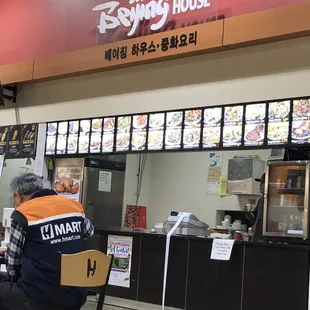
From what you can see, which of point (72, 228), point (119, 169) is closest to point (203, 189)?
point (119, 169)

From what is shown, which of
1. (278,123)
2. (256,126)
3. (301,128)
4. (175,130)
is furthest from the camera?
(175,130)

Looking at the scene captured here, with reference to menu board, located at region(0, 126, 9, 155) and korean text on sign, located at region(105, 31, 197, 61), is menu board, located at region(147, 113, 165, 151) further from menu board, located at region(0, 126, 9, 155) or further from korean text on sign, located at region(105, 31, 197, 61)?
menu board, located at region(0, 126, 9, 155)

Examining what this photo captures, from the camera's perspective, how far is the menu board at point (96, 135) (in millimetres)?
→ 5984

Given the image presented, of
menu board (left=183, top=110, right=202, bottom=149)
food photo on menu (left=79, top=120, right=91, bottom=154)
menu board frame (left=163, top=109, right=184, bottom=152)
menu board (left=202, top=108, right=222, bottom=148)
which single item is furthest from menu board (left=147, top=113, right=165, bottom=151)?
food photo on menu (left=79, top=120, right=91, bottom=154)

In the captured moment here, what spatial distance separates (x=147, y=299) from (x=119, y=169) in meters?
2.15

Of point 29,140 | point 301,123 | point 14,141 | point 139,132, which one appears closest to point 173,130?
point 139,132

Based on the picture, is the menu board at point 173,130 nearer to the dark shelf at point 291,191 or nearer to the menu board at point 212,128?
the menu board at point 212,128

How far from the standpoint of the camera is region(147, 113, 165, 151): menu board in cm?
547

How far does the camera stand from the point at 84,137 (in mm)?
6129

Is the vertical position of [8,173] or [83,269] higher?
[8,173]

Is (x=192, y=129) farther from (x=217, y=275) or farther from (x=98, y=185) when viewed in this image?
(x=98, y=185)

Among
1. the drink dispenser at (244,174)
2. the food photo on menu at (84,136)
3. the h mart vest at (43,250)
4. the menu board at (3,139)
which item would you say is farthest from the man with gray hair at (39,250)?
the drink dispenser at (244,174)

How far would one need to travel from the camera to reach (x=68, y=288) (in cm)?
319

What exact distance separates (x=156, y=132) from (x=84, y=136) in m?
1.02
